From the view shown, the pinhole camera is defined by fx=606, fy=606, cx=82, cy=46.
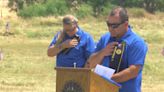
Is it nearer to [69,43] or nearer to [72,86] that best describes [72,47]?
[69,43]

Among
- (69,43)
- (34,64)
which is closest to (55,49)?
(69,43)

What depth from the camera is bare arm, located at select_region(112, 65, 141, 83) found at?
203 inches

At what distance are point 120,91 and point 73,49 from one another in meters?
2.29

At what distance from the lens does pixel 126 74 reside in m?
5.17

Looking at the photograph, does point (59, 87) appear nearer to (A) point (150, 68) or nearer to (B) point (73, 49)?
(B) point (73, 49)

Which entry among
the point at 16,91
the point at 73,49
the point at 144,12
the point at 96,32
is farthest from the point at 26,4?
the point at 73,49

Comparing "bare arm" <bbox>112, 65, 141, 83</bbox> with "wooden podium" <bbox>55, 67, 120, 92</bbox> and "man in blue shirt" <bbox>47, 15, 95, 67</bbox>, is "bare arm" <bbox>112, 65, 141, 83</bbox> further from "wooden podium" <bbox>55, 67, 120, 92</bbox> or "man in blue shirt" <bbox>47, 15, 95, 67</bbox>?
"man in blue shirt" <bbox>47, 15, 95, 67</bbox>

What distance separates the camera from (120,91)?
5.30 meters

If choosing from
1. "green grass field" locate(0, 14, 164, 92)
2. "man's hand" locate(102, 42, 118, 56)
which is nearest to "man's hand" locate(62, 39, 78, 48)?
"man's hand" locate(102, 42, 118, 56)

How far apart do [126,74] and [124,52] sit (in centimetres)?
20

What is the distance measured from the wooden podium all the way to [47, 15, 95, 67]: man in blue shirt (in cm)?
231

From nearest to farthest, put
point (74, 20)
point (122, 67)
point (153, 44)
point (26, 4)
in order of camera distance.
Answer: point (122, 67), point (74, 20), point (153, 44), point (26, 4)

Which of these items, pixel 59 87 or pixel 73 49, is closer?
pixel 59 87

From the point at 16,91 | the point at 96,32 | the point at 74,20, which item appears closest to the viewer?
the point at 74,20
